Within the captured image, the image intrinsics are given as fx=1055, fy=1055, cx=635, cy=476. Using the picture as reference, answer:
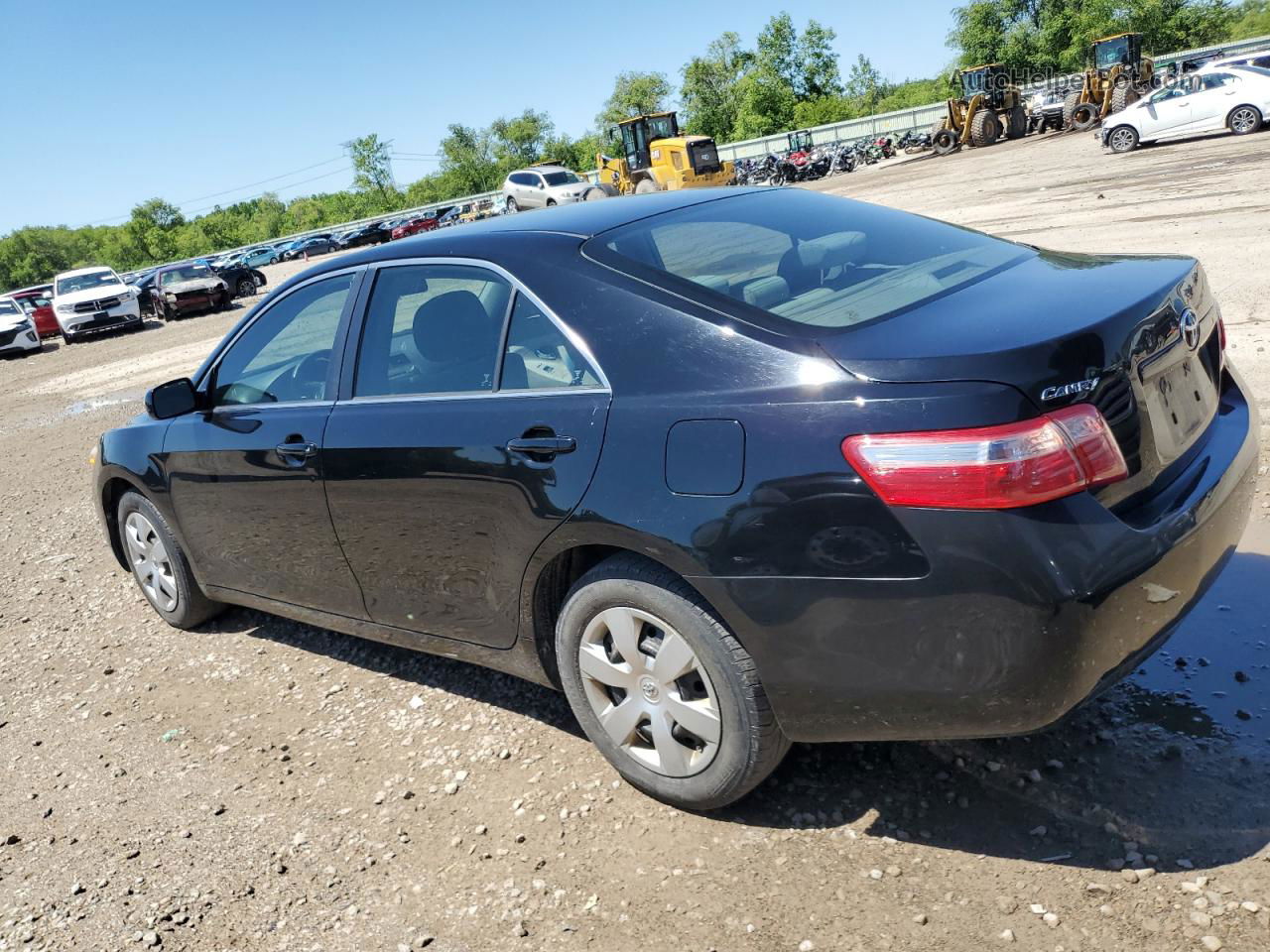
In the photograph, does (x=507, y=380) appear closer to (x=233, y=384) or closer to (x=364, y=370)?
(x=364, y=370)

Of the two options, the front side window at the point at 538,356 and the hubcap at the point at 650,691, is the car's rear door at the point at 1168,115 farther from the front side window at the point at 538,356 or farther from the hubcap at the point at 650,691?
the hubcap at the point at 650,691

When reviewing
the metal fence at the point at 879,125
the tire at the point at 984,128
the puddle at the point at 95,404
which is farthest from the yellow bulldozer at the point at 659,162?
the puddle at the point at 95,404

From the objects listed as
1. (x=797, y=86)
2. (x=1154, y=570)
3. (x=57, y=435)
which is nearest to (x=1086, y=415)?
(x=1154, y=570)

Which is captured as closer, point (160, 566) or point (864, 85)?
point (160, 566)

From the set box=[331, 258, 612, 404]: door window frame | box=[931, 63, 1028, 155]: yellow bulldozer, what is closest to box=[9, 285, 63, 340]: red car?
box=[331, 258, 612, 404]: door window frame

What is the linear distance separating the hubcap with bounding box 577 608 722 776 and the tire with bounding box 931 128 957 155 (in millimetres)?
40208

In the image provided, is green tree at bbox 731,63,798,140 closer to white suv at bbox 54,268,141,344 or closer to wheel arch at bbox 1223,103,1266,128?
wheel arch at bbox 1223,103,1266,128

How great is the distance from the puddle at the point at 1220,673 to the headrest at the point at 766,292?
1.62m

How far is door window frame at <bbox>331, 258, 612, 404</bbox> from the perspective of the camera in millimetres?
3025

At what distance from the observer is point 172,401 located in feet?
14.3

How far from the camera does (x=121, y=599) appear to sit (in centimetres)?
588

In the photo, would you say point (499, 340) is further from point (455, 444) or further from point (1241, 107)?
point (1241, 107)

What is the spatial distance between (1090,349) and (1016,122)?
4112 cm

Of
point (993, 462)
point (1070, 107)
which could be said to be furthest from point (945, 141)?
point (993, 462)
